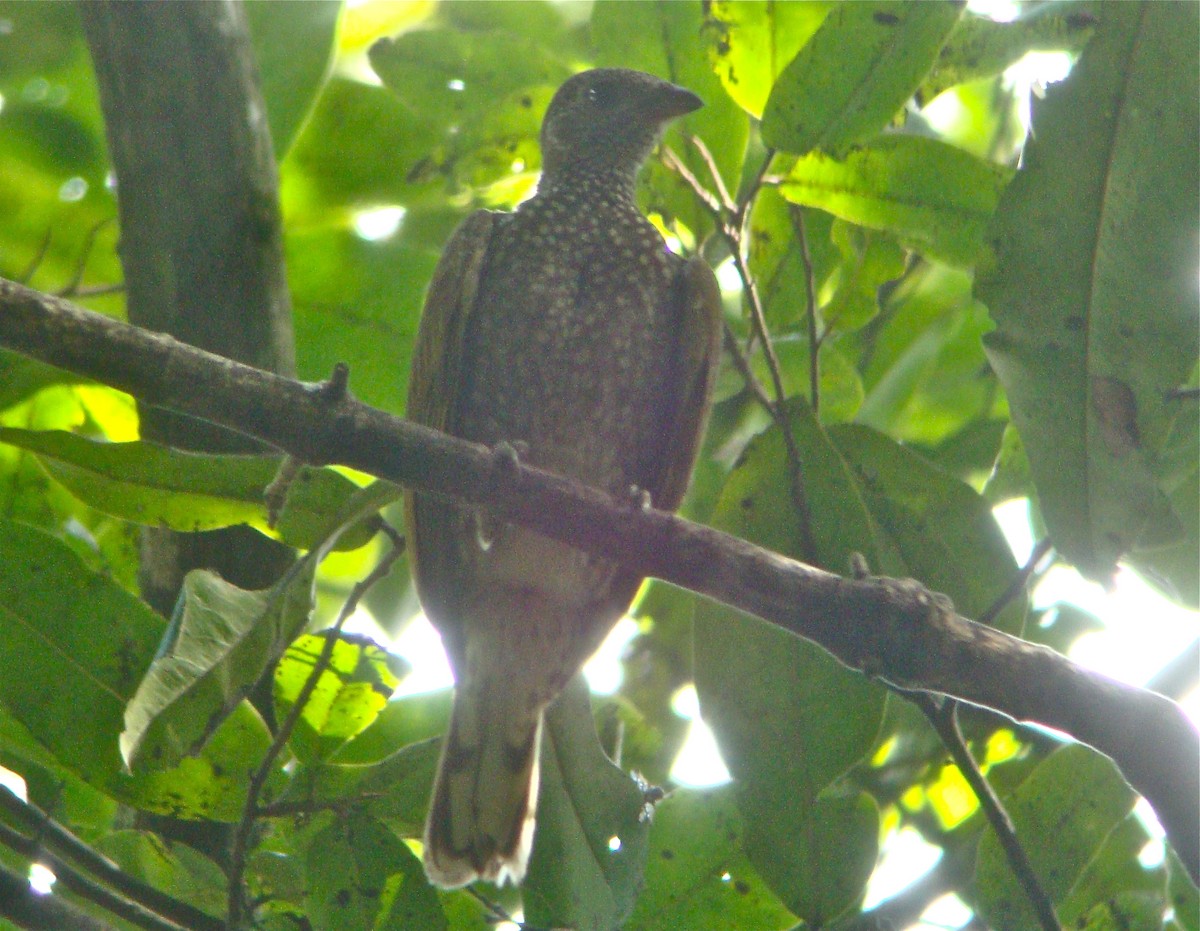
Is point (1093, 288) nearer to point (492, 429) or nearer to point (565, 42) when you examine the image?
point (492, 429)

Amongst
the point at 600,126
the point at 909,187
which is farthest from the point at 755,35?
the point at 600,126

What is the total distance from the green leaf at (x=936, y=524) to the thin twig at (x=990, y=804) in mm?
290

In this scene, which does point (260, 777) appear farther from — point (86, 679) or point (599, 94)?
point (599, 94)

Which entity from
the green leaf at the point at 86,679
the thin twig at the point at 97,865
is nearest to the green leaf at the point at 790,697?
the green leaf at the point at 86,679

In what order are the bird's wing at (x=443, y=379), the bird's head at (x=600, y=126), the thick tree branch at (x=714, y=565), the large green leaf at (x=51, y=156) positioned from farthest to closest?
the bird's head at (x=600, y=126), the large green leaf at (x=51, y=156), the bird's wing at (x=443, y=379), the thick tree branch at (x=714, y=565)

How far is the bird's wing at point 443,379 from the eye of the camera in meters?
3.03

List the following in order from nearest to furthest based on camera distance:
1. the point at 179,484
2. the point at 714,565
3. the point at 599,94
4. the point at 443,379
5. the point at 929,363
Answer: the point at 714,565, the point at 179,484, the point at 443,379, the point at 599,94, the point at 929,363

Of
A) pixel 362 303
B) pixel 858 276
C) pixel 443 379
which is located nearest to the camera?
pixel 443 379

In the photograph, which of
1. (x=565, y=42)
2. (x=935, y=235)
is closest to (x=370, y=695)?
(x=935, y=235)

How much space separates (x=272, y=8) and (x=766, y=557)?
7.15 feet

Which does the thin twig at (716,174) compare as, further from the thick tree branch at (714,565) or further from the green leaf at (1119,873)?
the green leaf at (1119,873)

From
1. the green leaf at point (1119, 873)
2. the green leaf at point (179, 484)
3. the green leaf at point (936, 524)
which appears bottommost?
the green leaf at point (1119, 873)

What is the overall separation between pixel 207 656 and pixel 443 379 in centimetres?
105

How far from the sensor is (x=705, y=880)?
2609 mm
